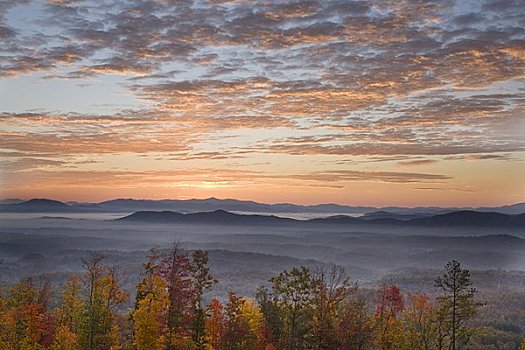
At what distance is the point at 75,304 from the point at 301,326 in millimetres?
25499

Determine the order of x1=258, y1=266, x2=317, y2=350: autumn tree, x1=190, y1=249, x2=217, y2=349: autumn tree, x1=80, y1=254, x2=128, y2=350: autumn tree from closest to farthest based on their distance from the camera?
x1=258, y1=266, x2=317, y2=350: autumn tree
x1=190, y1=249, x2=217, y2=349: autumn tree
x1=80, y1=254, x2=128, y2=350: autumn tree

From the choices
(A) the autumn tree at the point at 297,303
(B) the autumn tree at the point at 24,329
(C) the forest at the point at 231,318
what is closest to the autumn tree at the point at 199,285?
(C) the forest at the point at 231,318

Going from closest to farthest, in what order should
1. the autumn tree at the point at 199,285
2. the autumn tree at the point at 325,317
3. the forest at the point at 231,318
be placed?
the autumn tree at the point at 325,317, the forest at the point at 231,318, the autumn tree at the point at 199,285

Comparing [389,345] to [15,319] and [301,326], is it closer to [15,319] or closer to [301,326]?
[301,326]

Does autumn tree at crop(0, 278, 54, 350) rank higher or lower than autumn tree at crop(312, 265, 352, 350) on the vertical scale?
lower

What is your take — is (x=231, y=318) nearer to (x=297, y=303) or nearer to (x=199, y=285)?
(x=199, y=285)

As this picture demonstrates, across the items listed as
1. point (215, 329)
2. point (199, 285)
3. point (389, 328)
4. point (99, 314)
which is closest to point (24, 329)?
point (99, 314)

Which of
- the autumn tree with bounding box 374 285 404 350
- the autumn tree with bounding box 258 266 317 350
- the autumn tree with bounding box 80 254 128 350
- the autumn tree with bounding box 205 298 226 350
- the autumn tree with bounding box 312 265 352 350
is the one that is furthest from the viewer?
the autumn tree with bounding box 374 285 404 350

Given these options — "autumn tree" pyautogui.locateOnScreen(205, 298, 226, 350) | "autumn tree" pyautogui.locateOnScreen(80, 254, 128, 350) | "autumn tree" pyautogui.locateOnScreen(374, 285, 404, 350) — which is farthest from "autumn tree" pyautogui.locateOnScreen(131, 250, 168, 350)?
"autumn tree" pyautogui.locateOnScreen(374, 285, 404, 350)

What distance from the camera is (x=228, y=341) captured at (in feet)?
174

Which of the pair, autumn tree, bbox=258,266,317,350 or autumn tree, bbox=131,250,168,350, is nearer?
autumn tree, bbox=131,250,168,350

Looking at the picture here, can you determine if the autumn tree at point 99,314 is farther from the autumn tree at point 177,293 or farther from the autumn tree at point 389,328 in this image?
the autumn tree at point 389,328

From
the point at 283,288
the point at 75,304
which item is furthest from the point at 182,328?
the point at 75,304

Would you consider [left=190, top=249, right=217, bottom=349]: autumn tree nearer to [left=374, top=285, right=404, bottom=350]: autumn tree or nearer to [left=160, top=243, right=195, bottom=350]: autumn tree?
[left=160, top=243, right=195, bottom=350]: autumn tree
